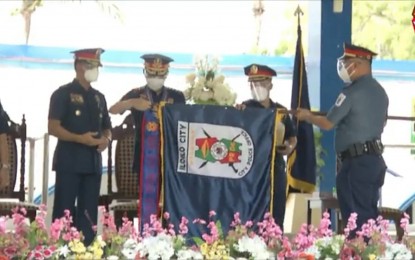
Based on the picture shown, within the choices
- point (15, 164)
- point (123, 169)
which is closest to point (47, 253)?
point (15, 164)

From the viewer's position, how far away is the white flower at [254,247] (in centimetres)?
334

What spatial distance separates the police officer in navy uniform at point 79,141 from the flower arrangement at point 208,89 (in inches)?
23.5

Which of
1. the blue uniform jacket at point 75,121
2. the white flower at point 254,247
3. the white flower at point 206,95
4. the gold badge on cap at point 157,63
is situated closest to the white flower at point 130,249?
the white flower at point 254,247

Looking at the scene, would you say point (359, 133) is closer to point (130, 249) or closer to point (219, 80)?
point (219, 80)

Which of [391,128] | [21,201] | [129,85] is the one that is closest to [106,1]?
[129,85]

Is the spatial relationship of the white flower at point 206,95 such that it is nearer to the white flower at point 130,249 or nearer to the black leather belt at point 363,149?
the black leather belt at point 363,149

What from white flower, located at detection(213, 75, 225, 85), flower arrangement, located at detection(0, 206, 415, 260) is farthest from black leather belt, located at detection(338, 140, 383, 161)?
flower arrangement, located at detection(0, 206, 415, 260)

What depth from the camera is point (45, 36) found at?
14.0m

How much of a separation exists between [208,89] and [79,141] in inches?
32.6

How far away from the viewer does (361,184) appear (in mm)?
5621

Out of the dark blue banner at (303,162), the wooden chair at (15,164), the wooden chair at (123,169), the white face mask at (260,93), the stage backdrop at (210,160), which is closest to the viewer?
the stage backdrop at (210,160)

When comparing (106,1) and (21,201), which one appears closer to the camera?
(21,201)

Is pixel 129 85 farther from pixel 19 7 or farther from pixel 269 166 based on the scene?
pixel 19 7

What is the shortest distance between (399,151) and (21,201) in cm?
366
